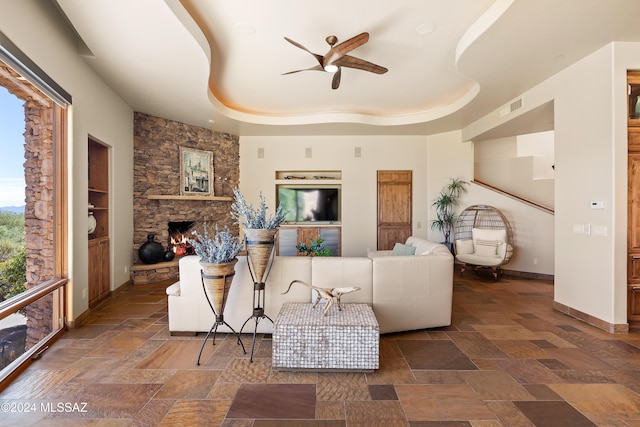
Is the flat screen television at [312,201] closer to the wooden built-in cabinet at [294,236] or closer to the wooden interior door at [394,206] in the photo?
the wooden built-in cabinet at [294,236]

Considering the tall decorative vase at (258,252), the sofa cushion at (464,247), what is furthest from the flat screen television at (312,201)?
the tall decorative vase at (258,252)

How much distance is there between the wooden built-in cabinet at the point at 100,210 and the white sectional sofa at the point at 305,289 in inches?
68.3

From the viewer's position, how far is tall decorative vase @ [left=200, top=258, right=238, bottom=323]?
7.87 feet

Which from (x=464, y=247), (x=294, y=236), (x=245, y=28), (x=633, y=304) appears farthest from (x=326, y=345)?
(x=294, y=236)

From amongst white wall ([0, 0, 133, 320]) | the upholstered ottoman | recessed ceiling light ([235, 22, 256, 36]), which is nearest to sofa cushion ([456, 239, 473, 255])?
the upholstered ottoman

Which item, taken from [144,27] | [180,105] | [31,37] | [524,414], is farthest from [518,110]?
[31,37]

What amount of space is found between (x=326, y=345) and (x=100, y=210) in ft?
12.7

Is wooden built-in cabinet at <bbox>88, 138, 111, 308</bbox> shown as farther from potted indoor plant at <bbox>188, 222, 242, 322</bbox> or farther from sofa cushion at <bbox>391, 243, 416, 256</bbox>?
sofa cushion at <bbox>391, 243, 416, 256</bbox>

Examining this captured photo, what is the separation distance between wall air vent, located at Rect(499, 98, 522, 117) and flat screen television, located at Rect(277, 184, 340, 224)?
3.37m

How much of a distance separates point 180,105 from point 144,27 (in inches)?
82.7

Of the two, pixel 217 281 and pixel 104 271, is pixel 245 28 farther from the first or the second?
pixel 104 271

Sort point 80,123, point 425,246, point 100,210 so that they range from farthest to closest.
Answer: point 100,210, point 425,246, point 80,123

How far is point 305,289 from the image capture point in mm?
2793

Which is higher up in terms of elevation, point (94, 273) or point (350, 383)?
point (94, 273)
